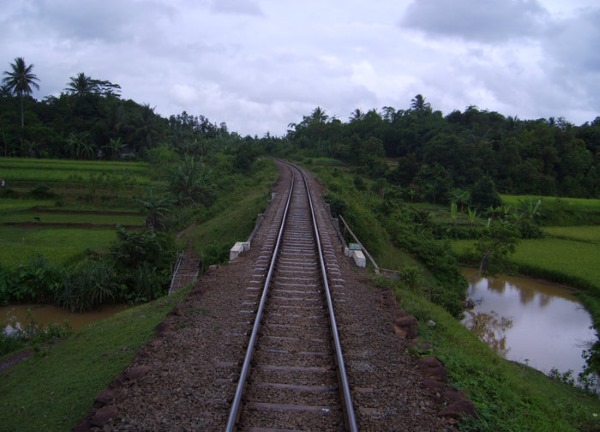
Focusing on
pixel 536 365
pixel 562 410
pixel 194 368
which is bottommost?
pixel 536 365

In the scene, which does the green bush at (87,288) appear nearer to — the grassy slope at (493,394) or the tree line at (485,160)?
the grassy slope at (493,394)

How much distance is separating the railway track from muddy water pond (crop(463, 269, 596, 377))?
295 inches

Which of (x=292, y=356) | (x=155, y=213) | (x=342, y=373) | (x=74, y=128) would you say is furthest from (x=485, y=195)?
(x=74, y=128)

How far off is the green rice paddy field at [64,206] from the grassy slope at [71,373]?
11.4 meters

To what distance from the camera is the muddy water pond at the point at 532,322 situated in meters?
16.5

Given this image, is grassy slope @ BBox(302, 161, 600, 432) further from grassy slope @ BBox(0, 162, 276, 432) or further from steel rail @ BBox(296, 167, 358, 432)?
grassy slope @ BBox(0, 162, 276, 432)

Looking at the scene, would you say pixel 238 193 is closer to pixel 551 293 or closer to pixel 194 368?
pixel 551 293

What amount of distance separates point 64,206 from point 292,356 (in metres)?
38.6

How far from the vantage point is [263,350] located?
6965 millimetres

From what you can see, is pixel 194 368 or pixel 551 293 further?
pixel 551 293

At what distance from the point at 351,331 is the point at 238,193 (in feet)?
93.6

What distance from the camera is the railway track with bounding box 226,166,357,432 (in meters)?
5.23

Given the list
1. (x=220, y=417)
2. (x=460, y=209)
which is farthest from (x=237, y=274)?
(x=460, y=209)

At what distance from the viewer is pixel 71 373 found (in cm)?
798
